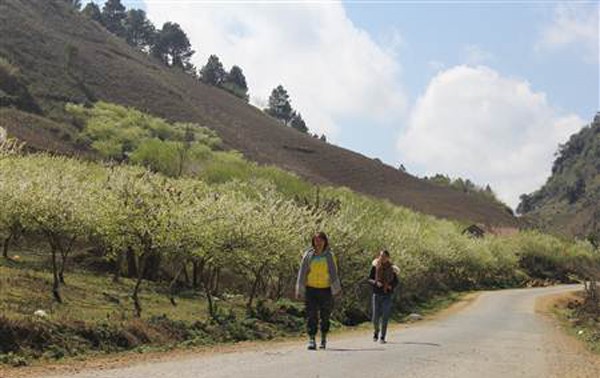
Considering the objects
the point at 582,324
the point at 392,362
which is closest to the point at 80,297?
the point at 392,362

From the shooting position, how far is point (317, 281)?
16.5 m

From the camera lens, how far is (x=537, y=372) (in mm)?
15297

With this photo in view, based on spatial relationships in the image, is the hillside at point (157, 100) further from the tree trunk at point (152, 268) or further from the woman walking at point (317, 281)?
the woman walking at point (317, 281)

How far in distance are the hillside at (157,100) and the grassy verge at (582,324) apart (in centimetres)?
5849

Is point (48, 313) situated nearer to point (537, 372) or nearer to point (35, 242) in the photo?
point (537, 372)

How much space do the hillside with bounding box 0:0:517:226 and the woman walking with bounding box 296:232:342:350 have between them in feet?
249

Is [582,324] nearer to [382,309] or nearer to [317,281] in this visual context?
[382,309]

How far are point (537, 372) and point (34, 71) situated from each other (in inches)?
4112

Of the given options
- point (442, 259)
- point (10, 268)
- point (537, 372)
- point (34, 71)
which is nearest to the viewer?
point (537, 372)

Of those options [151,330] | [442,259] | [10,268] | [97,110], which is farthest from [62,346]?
[97,110]

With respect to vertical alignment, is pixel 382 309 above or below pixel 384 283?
below

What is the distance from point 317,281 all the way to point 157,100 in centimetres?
11209

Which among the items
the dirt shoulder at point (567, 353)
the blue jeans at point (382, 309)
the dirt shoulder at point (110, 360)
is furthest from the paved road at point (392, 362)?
the dirt shoulder at point (110, 360)

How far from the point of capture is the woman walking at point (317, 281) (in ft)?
53.7
